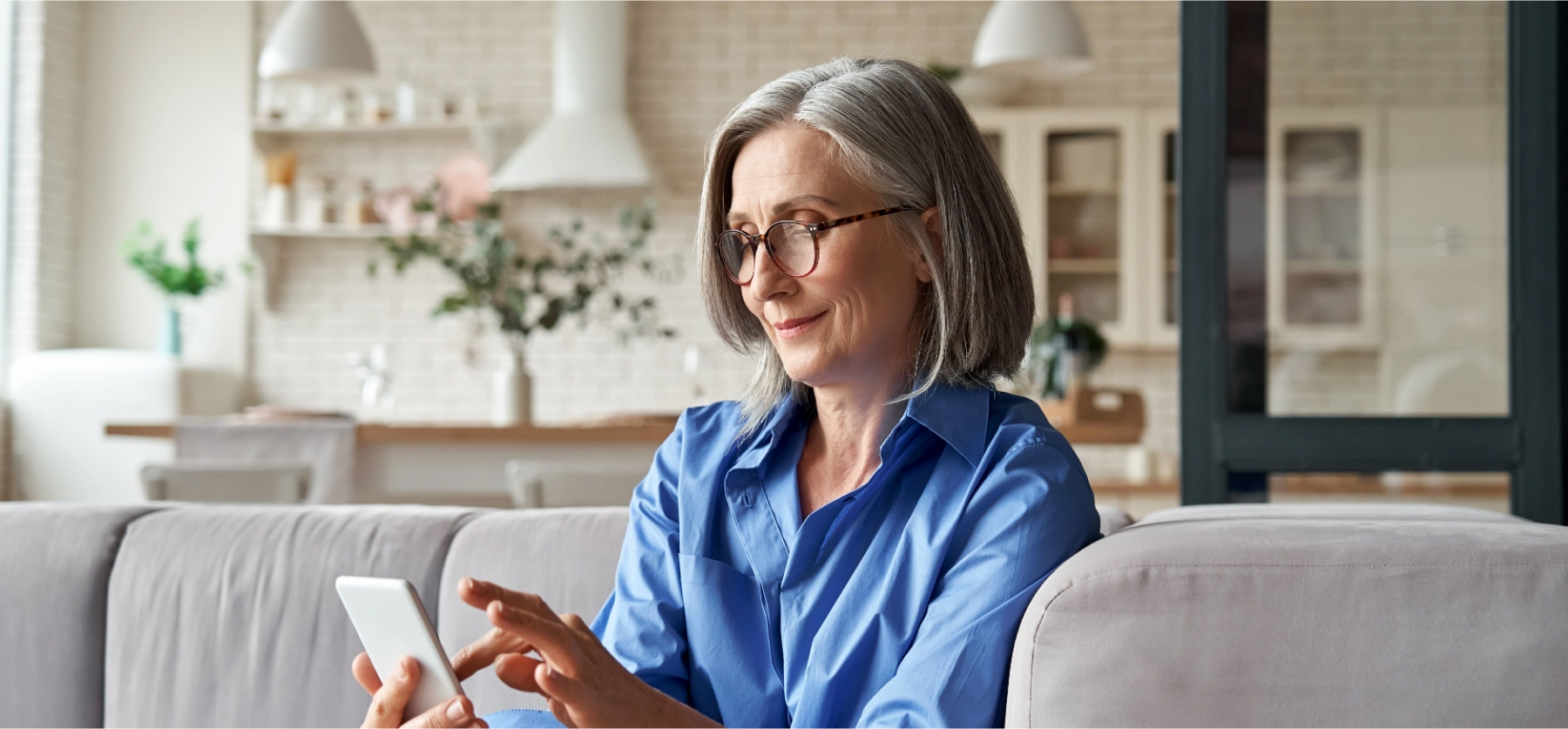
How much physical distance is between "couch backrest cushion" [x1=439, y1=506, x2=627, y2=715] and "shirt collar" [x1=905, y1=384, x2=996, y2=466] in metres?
0.56

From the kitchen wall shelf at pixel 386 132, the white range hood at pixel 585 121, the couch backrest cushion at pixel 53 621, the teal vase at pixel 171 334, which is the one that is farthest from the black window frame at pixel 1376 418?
the teal vase at pixel 171 334

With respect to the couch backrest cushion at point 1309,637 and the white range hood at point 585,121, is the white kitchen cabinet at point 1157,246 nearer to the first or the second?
the white range hood at point 585,121

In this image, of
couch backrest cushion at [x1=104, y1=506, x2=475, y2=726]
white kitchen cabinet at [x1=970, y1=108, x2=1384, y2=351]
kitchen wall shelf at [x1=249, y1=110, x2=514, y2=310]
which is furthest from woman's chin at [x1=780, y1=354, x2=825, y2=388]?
kitchen wall shelf at [x1=249, y1=110, x2=514, y2=310]

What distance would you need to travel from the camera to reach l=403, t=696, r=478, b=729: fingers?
1049 millimetres

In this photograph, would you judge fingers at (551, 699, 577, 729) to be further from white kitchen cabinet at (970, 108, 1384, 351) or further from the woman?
white kitchen cabinet at (970, 108, 1384, 351)

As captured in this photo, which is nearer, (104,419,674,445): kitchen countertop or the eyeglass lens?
the eyeglass lens

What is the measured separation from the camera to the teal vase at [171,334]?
577 centimetres

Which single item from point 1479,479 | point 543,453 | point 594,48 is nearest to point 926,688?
point 1479,479

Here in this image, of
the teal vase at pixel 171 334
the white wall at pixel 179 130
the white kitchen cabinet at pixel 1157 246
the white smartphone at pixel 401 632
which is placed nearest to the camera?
the white smartphone at pixel 401 632

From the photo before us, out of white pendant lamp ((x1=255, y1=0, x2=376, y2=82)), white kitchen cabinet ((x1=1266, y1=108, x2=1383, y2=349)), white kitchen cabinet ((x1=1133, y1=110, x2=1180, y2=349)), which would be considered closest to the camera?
white kitchen cabinet ((x1=1266, y1=108, x2=1383, y2=349))

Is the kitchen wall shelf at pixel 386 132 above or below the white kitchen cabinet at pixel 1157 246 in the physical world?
above

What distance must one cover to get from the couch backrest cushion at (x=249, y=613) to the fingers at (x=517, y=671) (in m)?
0.64

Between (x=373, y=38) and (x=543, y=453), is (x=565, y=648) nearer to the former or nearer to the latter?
(x=543, y=453)

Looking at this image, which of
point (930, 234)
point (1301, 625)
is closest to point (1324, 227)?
point (930, 234)
